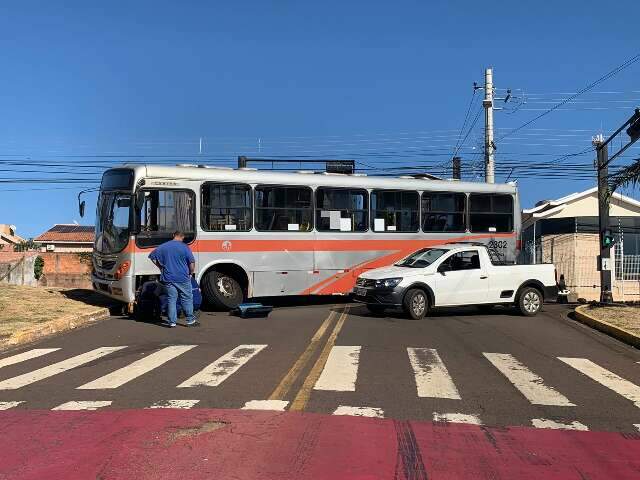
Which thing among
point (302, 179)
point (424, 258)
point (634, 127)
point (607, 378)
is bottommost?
point (607, 378)

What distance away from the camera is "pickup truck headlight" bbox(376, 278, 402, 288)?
13883 millimetres

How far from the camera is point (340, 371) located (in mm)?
8000

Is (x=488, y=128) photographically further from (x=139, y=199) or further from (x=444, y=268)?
(x=139, y=199)

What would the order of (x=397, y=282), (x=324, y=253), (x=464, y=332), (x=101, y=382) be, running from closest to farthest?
(x=101, y=382) < (x=464, y=332) < (x=397, y=282) < (x=324, y=253)

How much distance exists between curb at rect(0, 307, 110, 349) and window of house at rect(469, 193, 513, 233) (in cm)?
1064

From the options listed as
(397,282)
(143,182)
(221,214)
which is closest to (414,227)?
(397,282)

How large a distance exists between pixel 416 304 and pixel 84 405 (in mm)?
9000

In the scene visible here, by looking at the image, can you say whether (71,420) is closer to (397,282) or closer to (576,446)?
(576,446)

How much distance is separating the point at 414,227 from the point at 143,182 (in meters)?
7.77

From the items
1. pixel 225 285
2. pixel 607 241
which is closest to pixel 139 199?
pixel 225 285

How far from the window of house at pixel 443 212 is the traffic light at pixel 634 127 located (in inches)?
185

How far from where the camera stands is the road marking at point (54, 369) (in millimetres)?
7480

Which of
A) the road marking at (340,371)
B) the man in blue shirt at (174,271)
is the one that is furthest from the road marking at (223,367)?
the man in blue shirt at (174,271)

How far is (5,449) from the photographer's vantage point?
4918 millimetres
